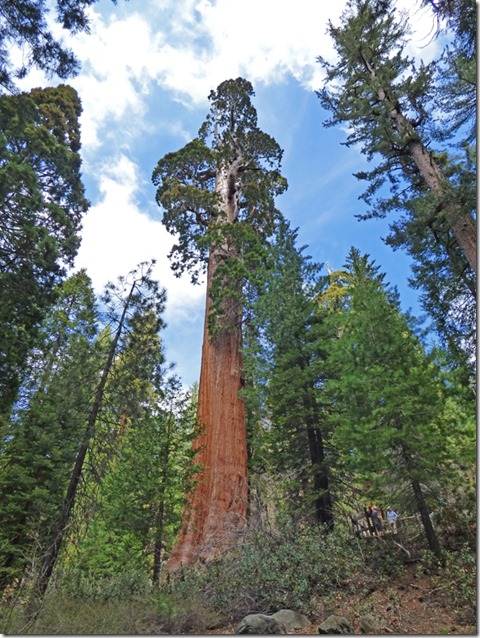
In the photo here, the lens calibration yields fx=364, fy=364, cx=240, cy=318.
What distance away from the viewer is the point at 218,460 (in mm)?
8266

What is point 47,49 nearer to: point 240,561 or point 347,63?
point 347,63

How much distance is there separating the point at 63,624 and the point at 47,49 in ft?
24.3

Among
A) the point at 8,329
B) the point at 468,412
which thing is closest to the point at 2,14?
the point at 8,329

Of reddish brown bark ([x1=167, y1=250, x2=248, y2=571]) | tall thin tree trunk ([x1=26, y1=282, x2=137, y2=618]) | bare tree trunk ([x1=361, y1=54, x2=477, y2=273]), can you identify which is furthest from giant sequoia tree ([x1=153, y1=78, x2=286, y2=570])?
bare tree trunk ([x1=361, y1=54, x2=477, y2=273])

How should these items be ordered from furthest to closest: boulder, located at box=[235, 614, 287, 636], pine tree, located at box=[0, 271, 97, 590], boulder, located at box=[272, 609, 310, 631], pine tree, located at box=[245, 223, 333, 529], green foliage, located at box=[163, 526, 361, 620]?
1. pine tree, located at box=[0, 271, 97, 590]
2. pine tree, located at box=[245, 223, 333, 529]
3. green foliage, located at box=[163, 526, 361, 620]
4. boulder, located at box=[272, 609, 310, 631]
5. boulder, located at box=[235, 614, 287, 636]

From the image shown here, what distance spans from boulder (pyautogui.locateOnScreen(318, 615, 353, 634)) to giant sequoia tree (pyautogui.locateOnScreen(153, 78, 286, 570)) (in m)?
2.98

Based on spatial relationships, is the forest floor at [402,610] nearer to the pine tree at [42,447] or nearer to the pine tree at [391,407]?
the pine tree at [391,407]

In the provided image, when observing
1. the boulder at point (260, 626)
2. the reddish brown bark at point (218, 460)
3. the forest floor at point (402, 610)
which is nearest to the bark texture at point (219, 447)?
the reddish brown bark at point (218, 460)

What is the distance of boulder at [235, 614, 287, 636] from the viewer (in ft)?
13.0

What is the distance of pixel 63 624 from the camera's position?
3.60 metres

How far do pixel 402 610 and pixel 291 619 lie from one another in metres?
1.42

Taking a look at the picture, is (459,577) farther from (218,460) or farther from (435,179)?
(435,179)

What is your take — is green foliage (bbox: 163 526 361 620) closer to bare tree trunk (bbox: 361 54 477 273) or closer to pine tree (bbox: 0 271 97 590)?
pine tree (bbox: 0 271 97 590)

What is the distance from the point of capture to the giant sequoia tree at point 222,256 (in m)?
7.68
